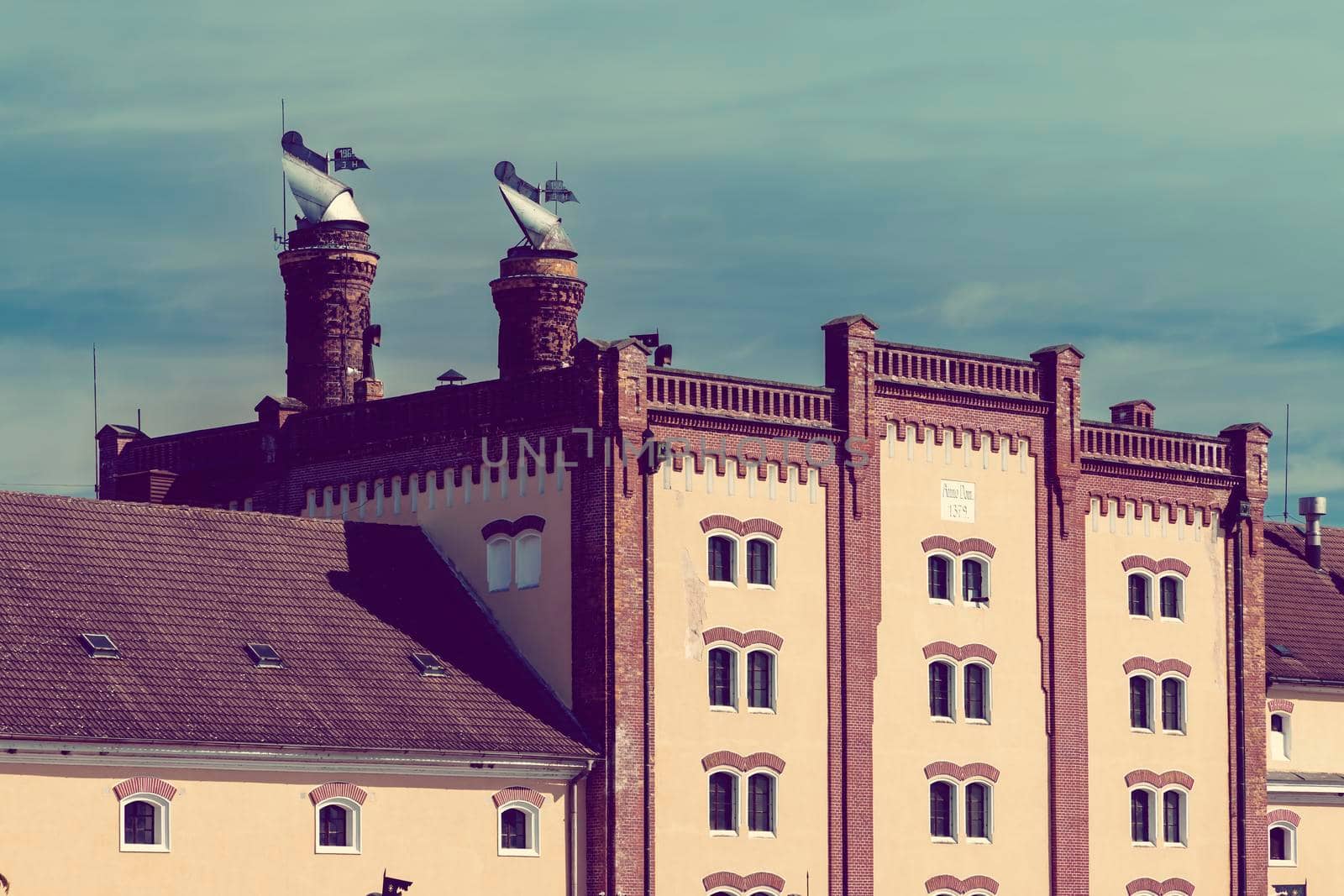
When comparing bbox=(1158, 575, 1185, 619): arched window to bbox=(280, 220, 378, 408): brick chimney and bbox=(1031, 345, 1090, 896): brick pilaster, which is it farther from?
bbox=(280, 220, 378, 408): brick chimney

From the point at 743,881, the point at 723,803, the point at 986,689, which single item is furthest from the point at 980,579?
the point at 743,881

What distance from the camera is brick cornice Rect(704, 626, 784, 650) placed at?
56438 millimetres

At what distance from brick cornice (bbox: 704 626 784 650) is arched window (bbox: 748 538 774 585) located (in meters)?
1.00

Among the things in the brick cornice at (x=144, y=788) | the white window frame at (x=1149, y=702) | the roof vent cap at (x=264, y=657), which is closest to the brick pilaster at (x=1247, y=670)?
the white window frame at (x=1149, y=702)

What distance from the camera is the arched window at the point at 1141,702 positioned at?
63.3 meters

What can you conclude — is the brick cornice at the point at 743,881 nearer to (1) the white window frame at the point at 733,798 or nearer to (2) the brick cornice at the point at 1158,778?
(1) the white window frame at the point at 733,798

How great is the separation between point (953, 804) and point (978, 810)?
82 cm

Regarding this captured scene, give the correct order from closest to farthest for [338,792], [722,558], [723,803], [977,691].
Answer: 1. [338,792]
2. [723,803]
3. [722,558]
4. [977,691]

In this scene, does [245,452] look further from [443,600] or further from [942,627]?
[942,627]

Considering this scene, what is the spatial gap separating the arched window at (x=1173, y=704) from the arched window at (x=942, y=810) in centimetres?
657

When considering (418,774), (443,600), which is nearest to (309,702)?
(418,774)

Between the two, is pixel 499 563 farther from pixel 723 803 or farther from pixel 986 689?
pixel 986 689

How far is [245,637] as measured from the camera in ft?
175

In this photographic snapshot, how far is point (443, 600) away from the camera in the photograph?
57.8m
